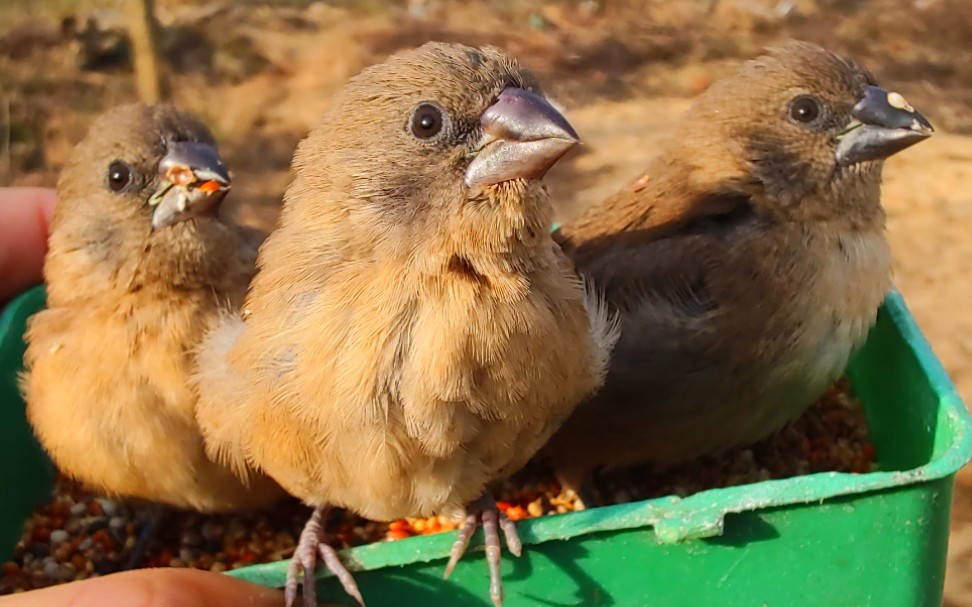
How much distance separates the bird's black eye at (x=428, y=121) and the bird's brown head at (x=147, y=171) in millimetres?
685

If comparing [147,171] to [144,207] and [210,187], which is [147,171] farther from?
[210,187]

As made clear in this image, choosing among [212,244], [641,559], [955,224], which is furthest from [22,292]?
[955,224]

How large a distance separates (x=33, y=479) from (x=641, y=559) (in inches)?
77.4

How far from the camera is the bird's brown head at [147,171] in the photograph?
2.24 m

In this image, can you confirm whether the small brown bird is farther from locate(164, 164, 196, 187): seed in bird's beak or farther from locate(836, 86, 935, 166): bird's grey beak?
locate(164, 164, 196, 187): seed in bird's beak

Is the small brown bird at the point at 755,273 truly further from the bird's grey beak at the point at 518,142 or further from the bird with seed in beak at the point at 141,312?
the bird with seed in beak at the point at 141,312

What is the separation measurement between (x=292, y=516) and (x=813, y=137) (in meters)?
1.78

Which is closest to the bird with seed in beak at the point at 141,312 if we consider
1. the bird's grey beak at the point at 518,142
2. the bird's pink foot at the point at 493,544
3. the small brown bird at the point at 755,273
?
the bird's pink foot at the point at 493,544

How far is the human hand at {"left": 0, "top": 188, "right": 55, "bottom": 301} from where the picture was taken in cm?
302

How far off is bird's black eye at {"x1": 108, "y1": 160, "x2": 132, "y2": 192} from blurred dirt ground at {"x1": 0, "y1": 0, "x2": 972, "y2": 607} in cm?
360

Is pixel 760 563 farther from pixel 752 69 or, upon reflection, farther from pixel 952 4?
pixel 952 4

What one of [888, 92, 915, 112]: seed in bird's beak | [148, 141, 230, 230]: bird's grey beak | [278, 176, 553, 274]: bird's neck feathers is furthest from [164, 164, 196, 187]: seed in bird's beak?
[888, 92, 915, 112]: seed in bird's beak

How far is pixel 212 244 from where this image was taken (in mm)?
2295

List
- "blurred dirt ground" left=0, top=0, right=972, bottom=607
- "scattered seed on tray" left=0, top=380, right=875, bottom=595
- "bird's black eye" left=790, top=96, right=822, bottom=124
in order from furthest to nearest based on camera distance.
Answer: "blurred dirt ground" left=0, top=0, right=972, bottom=607
"scattered seed on tray" left=0, top=380, right=875, bottom=595
"bird's black eye" left=790, top=96, right=822, bottom=124
